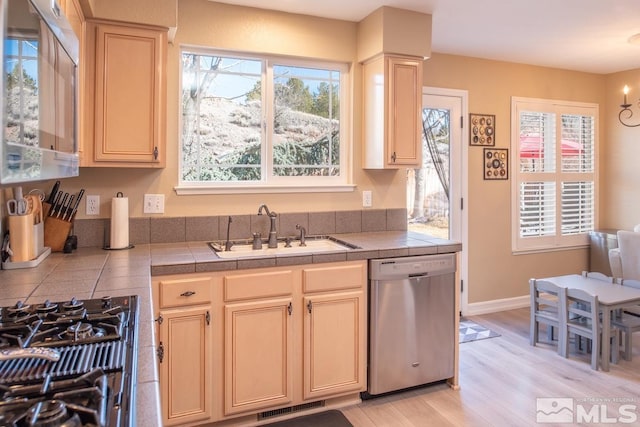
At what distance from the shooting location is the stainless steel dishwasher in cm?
256

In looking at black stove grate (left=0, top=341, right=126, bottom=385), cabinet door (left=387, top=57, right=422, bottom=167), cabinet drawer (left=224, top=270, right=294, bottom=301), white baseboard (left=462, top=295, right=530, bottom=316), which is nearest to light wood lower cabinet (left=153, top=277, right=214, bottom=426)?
cabinet drawer (left=224, top=270, right=294, bottom=301)

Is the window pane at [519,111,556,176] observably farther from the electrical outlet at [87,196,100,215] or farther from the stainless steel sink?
the electrical outlet at [87,196,100,215]

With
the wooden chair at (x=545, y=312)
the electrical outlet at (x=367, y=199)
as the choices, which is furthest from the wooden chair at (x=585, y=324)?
the electrical outlet at (x=367, y=199)

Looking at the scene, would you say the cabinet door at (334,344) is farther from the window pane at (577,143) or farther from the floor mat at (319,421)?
the window pane at (577,143)

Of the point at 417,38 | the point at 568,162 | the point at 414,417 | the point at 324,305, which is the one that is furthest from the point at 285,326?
the point at 568,162

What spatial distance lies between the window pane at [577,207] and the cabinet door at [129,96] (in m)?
4.14

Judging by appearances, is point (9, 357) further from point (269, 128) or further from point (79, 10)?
point (269, 128)

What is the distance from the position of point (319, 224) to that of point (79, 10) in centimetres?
184

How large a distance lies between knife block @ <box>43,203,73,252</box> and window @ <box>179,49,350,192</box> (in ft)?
2.40

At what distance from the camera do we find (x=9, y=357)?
2.86 feet

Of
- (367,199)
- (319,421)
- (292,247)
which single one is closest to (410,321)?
(319,421)

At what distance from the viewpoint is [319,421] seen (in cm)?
244

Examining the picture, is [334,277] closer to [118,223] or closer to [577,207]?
[118,223]

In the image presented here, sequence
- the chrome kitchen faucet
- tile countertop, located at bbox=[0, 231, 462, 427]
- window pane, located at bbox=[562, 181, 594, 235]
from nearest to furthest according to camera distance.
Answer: tile countertop, located at bbox=[0, 231, 462, 427] → the chrome kitchen faucet → window pane, located at bbox=[562, 181, 594, 235]
